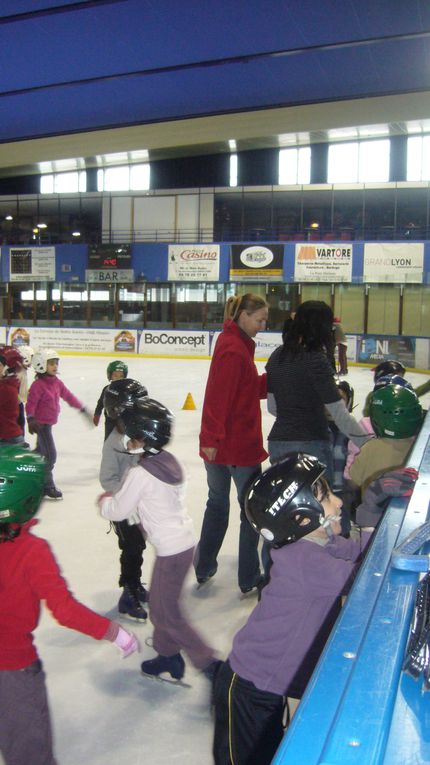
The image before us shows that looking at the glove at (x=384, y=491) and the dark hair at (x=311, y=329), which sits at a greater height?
the dark hair at (x=311, y=329)

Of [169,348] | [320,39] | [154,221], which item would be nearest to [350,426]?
[320,39]

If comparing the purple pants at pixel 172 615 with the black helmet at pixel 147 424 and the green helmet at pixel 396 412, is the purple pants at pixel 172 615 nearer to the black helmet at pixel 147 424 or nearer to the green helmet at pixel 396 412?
the black helmet at pixel 147 424

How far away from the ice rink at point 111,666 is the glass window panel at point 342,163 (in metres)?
25.2

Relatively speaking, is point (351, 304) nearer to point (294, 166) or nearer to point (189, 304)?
point (189, 304)

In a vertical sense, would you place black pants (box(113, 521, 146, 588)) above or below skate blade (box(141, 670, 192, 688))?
above

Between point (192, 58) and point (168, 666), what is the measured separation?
10.7m

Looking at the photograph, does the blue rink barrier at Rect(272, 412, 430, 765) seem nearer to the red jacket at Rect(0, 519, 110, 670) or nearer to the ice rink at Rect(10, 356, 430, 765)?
the red jacket at Rect(0, 519, 110, 670)

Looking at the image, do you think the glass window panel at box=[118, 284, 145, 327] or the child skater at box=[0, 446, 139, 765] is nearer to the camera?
the child skater at box=[0, 446, 139, 765]

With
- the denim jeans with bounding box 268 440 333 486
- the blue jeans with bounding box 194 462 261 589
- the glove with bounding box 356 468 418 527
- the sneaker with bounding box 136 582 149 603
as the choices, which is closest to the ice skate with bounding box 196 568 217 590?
the blue jeans with bounding box 194 462 261 589

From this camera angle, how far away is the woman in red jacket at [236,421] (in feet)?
10.7

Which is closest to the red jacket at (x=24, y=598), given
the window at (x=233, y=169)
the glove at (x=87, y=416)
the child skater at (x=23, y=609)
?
the child skater at (x=23, y=609)

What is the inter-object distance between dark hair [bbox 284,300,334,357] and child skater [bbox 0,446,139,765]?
1638 millimetres

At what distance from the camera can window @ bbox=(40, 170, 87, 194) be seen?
32.1m

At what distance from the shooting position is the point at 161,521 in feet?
8.43
